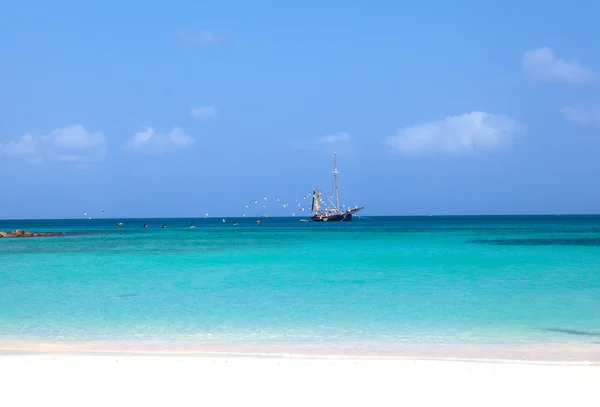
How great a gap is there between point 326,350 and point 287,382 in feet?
9.10

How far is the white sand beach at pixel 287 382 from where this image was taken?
7.32 metres

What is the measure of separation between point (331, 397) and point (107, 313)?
29.8 feet

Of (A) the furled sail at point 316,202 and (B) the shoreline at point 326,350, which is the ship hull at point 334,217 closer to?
(A) the furled sail at point 316,202

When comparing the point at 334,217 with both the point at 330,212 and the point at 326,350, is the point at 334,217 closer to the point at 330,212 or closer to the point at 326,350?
the point at 330,212

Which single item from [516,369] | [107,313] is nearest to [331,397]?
[516,369]

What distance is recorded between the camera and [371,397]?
7.47m

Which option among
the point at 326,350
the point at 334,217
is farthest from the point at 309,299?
the point at 334,217

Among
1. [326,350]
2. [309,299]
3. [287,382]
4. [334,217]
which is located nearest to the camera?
[287,382]

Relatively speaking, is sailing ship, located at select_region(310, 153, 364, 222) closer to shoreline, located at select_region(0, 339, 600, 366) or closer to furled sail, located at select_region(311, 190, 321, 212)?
furled sail, located at select_region(311, 190, 321, 212)

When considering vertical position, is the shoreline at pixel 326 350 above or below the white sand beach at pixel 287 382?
below

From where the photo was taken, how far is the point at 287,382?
8125mm

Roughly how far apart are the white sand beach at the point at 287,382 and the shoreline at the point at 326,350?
0.53 meters

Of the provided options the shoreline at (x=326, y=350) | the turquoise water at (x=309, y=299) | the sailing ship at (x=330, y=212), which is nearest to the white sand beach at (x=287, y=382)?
the shoreline at (x=326, y=350)

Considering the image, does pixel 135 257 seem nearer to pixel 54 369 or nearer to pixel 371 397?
pixel 54 369
